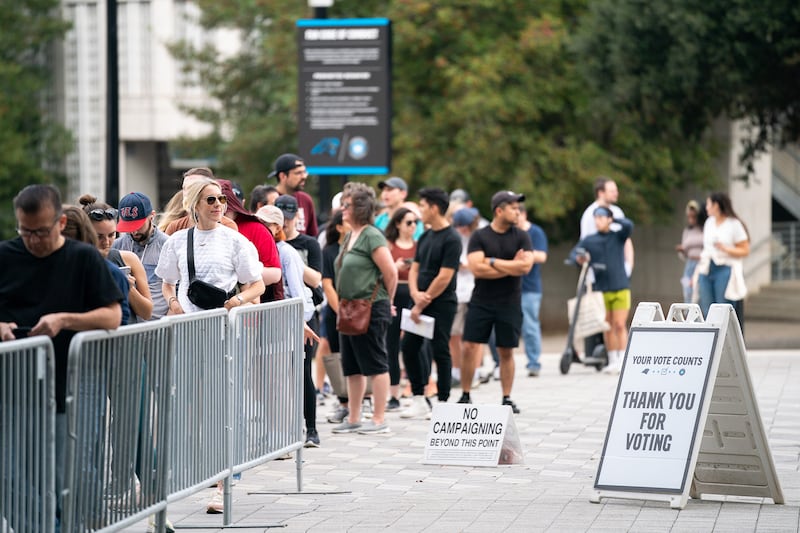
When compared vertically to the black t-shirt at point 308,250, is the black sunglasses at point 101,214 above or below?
above

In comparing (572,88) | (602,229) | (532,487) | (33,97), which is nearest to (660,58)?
(572,88)

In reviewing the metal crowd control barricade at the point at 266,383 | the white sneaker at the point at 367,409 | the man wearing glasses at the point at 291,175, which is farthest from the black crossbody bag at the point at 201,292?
the white sneaker at the point at 367,409

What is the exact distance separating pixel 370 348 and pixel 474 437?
64.2 inches

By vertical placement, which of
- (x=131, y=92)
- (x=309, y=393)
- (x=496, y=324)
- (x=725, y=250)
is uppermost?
(x=131, y=92)

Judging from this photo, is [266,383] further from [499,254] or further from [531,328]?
[531,328]

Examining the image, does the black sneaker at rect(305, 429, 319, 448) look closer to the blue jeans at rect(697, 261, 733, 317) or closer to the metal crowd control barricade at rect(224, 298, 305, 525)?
the metal crowd control barricade at rect(224, 298, 305, 525)

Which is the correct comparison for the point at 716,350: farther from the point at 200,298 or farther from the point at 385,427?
the point at 385,427

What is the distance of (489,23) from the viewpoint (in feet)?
100

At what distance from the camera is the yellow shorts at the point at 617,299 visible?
16.0 metres

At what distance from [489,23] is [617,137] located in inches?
137

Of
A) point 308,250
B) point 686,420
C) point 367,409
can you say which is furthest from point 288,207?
point 686,420

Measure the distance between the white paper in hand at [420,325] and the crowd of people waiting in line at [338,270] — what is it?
0.17ft

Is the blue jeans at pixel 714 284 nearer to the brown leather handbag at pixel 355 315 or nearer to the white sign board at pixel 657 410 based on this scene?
the brown leather handbag at pixel 355 315

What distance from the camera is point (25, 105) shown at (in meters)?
50.2
